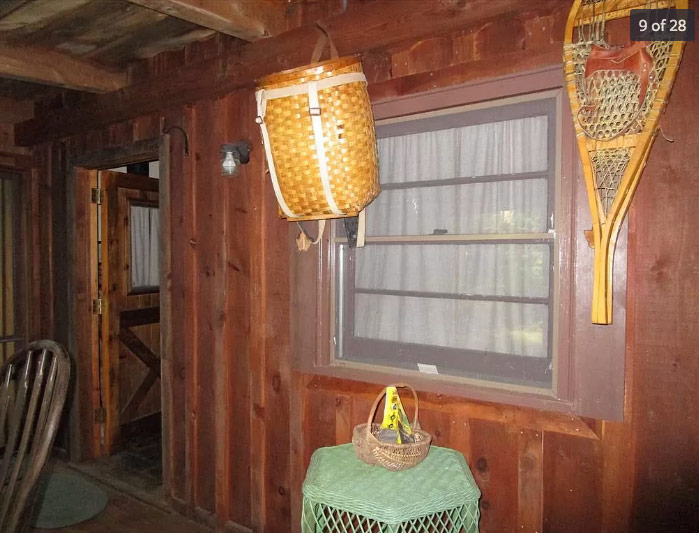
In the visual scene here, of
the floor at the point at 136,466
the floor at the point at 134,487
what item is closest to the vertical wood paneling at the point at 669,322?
the floor at the point at 134,487

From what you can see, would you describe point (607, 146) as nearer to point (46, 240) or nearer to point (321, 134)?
point (321, 134)

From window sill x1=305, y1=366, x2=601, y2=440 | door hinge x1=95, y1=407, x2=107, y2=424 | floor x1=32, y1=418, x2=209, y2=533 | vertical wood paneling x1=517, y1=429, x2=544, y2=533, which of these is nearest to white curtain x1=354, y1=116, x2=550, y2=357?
window sill x1=305, y1=366, x2=601, y2=440

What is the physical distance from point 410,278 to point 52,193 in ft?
8.79

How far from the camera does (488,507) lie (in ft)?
5.33

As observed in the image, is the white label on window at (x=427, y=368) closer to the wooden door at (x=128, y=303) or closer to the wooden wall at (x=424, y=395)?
the wooden wall at (x=424, y=395)

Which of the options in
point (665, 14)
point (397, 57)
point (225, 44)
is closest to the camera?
point (665, 14)

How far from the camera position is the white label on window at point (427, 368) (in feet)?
5.85

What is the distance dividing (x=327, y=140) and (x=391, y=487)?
100cm

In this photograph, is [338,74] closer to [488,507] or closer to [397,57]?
[397,57]

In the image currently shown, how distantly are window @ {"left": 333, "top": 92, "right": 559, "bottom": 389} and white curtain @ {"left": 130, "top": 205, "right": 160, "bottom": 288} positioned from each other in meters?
2.24

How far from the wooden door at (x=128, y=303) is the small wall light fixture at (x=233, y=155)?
1.50 m

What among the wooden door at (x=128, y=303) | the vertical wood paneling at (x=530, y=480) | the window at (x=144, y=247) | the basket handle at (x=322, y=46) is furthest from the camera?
the window at (x=144, y=247)

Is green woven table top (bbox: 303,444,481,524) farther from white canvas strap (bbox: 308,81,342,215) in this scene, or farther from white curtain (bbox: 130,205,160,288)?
white curtain (bbox: 130,205,160,288)

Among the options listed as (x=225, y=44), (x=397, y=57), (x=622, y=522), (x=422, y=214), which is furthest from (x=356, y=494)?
(x=225, y=44)
